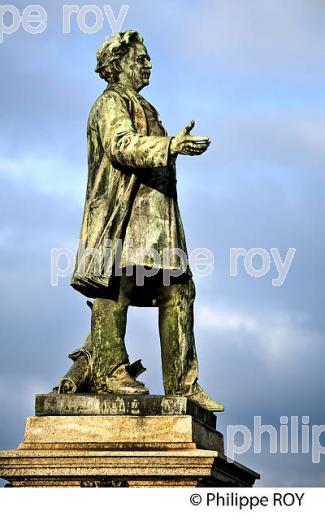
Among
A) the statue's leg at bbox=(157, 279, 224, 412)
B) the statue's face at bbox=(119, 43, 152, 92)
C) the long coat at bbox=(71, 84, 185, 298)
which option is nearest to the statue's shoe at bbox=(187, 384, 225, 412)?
the statue's leg at bbox=(157, 279, 224, 412)

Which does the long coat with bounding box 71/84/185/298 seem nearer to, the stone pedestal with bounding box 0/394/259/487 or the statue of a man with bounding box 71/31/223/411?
the statue of a man with bounding box 71/31/223/411

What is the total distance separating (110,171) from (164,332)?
213 centimetres

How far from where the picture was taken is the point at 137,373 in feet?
51.8

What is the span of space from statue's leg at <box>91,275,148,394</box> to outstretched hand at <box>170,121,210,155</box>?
5.81 feet

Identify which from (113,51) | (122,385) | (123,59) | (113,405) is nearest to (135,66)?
(123,59)

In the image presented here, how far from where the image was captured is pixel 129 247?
1554cm

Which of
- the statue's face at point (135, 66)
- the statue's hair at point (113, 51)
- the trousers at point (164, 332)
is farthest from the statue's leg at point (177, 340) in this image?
the statue's hair at point (113, 51)

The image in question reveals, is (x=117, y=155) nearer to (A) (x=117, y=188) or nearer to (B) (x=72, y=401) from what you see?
(A) (x=117, y=188)

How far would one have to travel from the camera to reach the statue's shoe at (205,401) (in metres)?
15.6

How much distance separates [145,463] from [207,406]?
1.84 meters

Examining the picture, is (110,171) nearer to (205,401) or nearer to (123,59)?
(123,59)
